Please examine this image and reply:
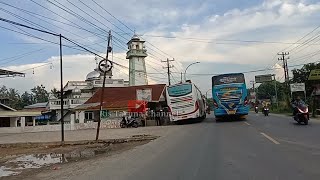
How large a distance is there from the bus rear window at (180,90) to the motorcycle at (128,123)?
21.1 feet

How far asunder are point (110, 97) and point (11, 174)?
44928 millimetres

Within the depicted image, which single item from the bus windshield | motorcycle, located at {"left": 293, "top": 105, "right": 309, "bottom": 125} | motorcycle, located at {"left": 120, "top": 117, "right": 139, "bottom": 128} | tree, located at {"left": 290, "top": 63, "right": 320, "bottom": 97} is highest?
tree, located at {"left": 290, "top": 63, "right": 320, "bottom": 97}

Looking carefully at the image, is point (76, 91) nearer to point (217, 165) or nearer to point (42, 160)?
point (42, 160)

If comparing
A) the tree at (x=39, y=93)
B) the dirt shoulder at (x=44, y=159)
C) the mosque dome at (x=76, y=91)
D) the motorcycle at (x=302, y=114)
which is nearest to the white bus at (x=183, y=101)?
the motorcycle at (x=302, y=114)

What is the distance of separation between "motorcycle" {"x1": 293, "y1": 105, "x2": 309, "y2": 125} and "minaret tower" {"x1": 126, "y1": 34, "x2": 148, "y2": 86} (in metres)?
56.0

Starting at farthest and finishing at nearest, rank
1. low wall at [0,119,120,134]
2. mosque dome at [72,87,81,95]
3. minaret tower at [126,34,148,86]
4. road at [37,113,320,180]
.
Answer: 1. mosque dome at [72,87,81,95]
2. minaret tower at [126,34,148,86]
3. low wall at [0,119,120,134]
4. road at [37,113,320,180]

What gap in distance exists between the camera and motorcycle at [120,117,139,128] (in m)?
41.9

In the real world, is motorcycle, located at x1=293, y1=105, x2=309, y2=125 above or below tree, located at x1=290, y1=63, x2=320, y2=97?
below

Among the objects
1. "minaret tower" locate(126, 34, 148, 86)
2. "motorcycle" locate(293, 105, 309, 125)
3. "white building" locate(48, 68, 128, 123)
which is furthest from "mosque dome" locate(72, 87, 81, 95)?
"motorcycle" locate(293, 105, 309, 125)

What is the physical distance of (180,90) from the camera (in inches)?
1458

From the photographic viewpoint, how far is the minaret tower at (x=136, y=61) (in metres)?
80.3

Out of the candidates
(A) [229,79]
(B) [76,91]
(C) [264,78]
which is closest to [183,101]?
(A) [229,79]

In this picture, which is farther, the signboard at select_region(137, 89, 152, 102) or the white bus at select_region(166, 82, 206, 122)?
the signboard at select_region(137, 89, 152, 102)

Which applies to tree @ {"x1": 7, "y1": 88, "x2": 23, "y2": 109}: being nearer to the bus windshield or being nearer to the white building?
the white building
